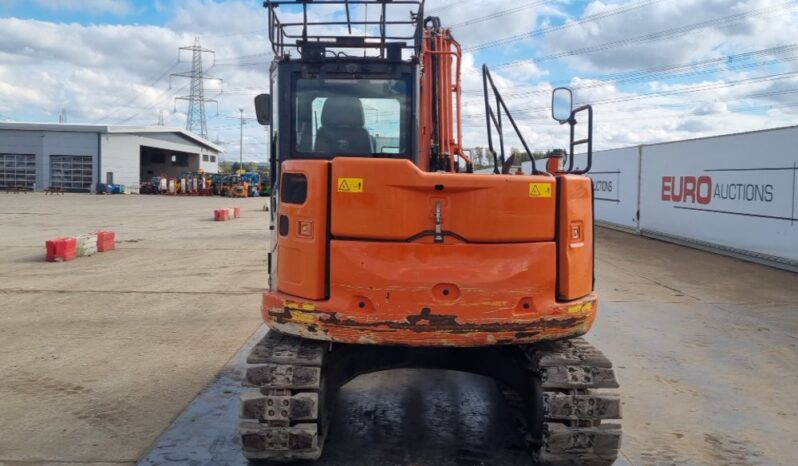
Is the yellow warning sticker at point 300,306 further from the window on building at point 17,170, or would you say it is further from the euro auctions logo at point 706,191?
the window on building at point 17,170

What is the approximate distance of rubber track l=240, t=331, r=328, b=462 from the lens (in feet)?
12.6

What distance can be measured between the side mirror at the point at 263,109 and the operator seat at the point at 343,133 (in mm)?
587

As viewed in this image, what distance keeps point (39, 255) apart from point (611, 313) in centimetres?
1233

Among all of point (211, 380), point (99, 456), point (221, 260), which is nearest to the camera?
point (99, 456)

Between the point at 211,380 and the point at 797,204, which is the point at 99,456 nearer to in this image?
the point at 211,380

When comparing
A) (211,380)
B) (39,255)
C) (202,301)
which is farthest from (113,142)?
(211,380)

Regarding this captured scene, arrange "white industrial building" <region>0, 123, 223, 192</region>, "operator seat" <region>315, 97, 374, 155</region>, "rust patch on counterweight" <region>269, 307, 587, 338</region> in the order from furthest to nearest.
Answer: "white industrial building" <region>0, 123, 223, 192</region> → "operator seat" <region>315, 97, 374, 155</region> → "rust patch on counterweight" <region>269, 307, 587, 338</region>

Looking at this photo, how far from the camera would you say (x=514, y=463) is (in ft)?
14.4

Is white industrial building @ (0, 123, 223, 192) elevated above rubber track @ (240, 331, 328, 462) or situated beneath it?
elevated above

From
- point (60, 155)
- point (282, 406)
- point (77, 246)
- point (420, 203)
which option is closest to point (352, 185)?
point (420, 203)

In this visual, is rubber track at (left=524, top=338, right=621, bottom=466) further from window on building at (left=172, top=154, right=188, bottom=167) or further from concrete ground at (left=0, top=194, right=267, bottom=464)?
window on building at (left=172, top=154, right=188, bottom=167)

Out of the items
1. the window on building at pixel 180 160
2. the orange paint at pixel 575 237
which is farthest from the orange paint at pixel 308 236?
the window on building at pixel 180 160

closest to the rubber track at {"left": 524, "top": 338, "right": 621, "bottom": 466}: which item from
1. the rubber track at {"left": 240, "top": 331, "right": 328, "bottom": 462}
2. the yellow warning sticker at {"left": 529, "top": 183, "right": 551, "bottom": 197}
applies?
the yellow warning sticker at {"left": 529, "top": 183, "right": 551, "bottom": 197}

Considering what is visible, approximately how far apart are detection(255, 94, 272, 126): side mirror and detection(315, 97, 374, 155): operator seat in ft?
1.92
